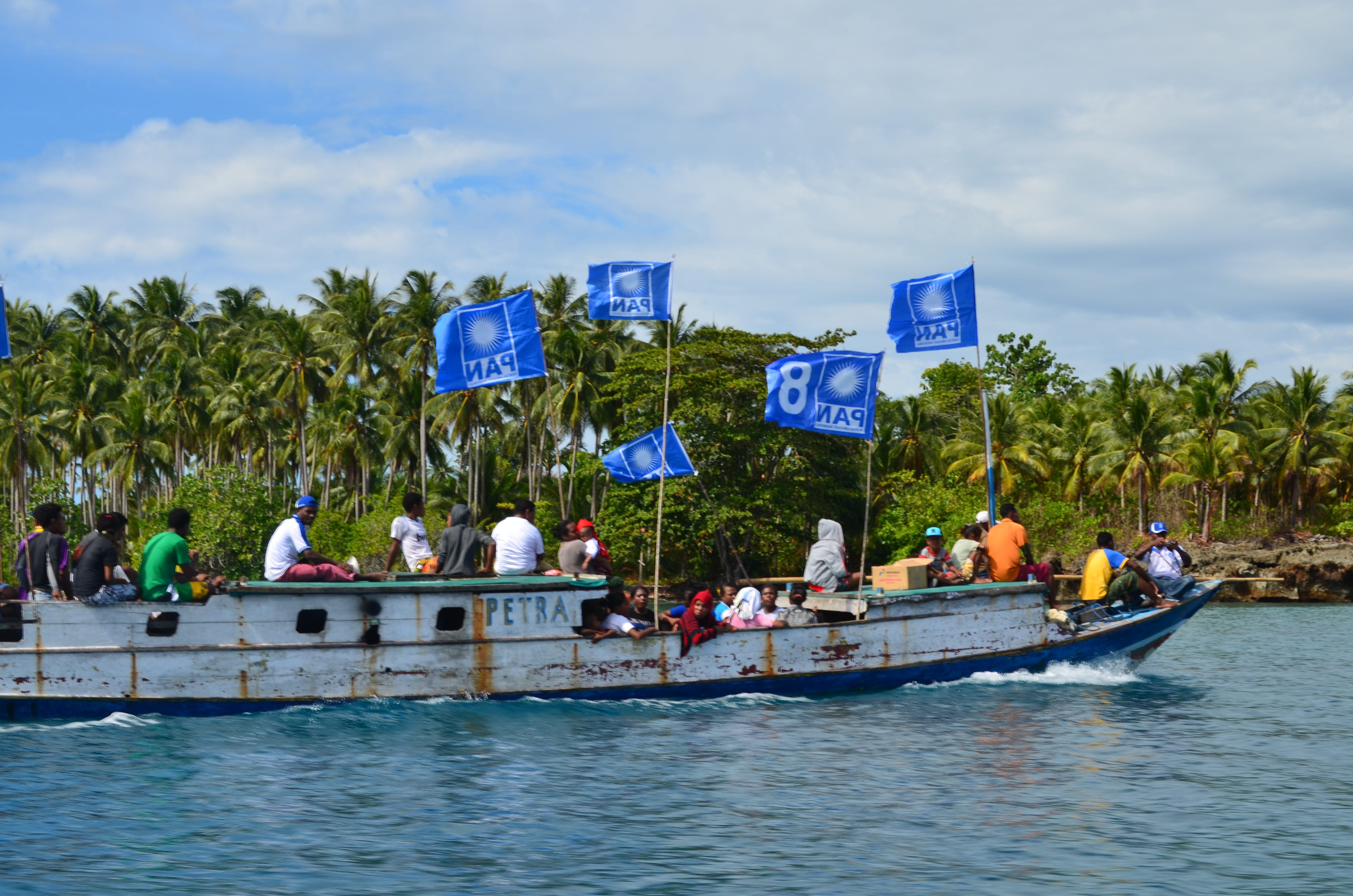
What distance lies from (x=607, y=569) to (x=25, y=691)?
735cm

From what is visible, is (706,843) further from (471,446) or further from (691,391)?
(471,446)

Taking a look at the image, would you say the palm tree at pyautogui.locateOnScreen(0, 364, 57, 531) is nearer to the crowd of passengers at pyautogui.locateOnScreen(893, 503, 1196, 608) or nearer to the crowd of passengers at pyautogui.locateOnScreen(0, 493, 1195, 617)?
the crowd of passengers at pyautogui.locateOnScreen(0, 493, 1195, 617)

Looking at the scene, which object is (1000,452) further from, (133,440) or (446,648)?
(446,648)

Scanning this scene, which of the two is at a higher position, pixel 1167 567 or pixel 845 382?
pixel 845 382

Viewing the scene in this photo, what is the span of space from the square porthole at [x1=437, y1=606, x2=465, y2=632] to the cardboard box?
232 inches

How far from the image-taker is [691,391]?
156 feet

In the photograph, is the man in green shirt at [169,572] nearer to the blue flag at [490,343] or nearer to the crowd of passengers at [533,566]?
the crowd of passengers at [533,566]

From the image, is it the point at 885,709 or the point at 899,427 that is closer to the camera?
the point at 885,709

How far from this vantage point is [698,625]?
55.6 feet

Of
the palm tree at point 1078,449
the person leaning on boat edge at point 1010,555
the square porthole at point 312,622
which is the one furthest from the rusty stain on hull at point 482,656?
the palm tree at point 1078,449

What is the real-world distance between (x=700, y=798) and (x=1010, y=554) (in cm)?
826

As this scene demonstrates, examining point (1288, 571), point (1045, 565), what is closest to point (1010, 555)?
point (1045, 565)

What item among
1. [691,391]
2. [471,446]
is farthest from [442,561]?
[471,446]

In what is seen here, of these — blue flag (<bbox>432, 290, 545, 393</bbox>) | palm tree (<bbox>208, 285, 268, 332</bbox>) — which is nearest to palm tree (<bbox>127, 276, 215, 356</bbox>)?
palm tree (<bbox>208, 285, 268, 332</bbox>)
